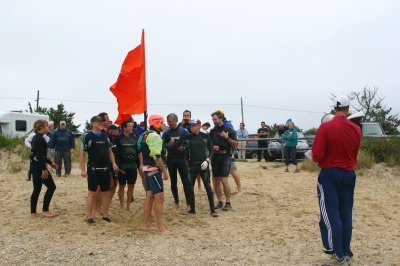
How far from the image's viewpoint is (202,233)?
6.99 meters

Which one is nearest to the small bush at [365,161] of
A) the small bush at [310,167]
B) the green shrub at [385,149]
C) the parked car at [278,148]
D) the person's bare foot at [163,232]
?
the green shrub at [385,149]

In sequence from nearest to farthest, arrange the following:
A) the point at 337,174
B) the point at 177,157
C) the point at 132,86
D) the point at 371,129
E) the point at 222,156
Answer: the point at 337,174 < the point at 177,157 < the point at 222,156 < the point at 132,86 < the point at 371,129

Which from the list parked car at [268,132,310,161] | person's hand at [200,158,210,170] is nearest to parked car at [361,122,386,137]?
parked car at [268,132,310,161]

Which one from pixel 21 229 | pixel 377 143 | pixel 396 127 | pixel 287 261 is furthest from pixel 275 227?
pixel 396 127

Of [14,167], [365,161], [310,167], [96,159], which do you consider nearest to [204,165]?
[96,159]

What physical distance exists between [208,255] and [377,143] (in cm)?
958

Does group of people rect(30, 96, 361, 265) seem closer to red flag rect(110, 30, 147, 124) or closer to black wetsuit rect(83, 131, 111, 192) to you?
black wetsuit rect(83, 131, 111, 192)

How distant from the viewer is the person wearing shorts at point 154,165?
668cm

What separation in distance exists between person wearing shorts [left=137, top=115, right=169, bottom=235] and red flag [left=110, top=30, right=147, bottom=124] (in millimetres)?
1597

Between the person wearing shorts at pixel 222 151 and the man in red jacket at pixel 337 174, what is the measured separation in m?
3.18

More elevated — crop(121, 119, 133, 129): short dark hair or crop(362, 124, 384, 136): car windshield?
crop(121, 119, 133, 129): short dark hair

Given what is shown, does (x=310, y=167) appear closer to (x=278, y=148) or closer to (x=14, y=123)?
(x=278, y=148)

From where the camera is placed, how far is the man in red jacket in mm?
5195

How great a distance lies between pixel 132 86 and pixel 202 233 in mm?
3393
